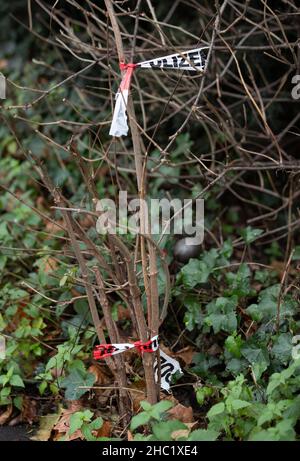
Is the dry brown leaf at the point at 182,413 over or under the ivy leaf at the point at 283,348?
under

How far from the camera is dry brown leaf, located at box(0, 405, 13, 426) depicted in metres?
3.09

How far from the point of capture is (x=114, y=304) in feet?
11.3

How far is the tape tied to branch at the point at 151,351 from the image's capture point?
8.53 ft

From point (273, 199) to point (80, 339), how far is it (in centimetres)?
178

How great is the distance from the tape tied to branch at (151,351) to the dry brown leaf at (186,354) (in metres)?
0.25

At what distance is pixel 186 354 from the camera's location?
126 inches

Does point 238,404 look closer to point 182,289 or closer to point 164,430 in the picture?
point 164,430

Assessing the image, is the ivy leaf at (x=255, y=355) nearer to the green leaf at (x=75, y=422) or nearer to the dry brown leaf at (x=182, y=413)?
the dry brown leaf at (x=182, y=413)

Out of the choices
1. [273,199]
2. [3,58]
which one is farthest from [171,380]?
[3,58]

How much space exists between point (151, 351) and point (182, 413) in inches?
14.7

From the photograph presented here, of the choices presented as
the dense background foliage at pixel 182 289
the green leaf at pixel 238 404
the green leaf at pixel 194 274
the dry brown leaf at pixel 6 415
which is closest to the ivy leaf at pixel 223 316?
the dense background foliage at pixel 182 289

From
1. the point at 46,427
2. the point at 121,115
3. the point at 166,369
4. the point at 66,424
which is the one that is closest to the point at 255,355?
the point at 166,369

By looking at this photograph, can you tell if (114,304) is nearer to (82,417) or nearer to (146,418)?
(82,417)

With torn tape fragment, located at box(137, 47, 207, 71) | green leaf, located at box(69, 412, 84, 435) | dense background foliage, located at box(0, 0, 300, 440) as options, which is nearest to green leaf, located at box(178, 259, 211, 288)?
dense background foliage, located at box(0, 0, 300, 440)
